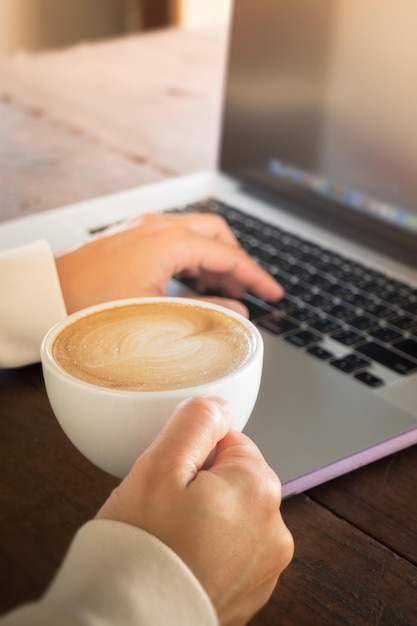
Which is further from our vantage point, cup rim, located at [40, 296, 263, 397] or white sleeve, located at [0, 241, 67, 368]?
white sleeve, located at [0, 241, 67, 368]

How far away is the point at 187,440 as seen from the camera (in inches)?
16.5

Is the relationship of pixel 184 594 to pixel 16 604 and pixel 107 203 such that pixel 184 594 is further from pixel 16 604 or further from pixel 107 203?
pixel 107 203

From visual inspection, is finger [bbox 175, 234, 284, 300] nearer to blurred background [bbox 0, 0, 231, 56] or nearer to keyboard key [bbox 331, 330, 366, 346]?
keyboard key [bbox 331, 330, 366, 346]

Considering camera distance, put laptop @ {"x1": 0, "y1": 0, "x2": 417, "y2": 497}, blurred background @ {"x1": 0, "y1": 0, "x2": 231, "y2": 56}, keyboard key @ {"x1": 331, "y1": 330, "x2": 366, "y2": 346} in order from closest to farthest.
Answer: laptop @ {"x1": 0, "y1": 0, "x2": 417, "y2": 497}
keyboard key @ {"x1": 331, "y1": 330, "x2": 366, "y2": 346}
blurred background @ {"x1": 0, "y1": 0, "x2": 231, "y2": 56}

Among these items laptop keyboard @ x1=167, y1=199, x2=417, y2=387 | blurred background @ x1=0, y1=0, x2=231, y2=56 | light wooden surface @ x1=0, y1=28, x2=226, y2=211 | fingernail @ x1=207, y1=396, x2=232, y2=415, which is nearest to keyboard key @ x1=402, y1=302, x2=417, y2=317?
laptop keyboard @ x1=167, y1=199, x2=417, y2=387

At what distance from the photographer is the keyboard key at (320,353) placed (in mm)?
662

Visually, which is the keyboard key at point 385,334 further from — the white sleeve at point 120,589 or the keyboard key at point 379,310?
the white sleeve at point 120,589

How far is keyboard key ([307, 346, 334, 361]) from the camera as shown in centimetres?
66

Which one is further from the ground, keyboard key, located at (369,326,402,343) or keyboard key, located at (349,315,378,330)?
keyboard key, located at (369,326,402,343)

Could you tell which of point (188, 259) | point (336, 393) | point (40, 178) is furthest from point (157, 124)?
point (336, 393)

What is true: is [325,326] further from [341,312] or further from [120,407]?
[120,407]

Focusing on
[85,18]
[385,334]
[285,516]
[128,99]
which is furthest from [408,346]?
[85,18]

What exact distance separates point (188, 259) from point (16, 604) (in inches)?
17.2

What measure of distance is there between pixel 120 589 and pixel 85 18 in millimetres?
3452
